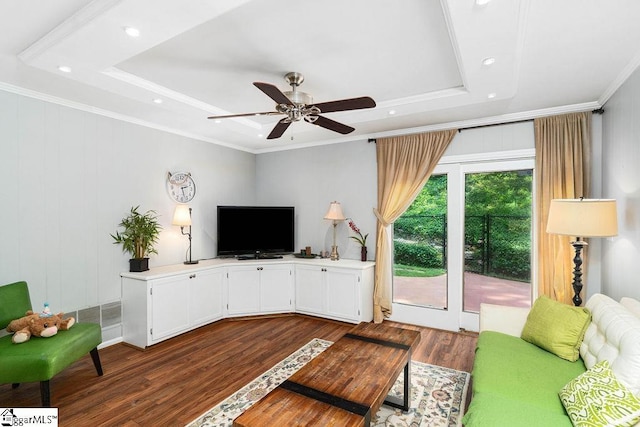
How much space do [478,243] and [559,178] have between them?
1.09 m

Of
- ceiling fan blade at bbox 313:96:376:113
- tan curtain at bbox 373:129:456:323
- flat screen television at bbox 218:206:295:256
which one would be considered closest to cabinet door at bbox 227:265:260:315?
flat screen television at bbox 218:206:295:256

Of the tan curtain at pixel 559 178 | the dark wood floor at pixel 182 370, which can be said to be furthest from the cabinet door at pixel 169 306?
the tan curtain at pixel 559 178

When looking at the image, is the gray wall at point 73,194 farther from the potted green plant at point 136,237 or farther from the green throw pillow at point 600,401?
the green throw pillow at point 600,401

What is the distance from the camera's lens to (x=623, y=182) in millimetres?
2680

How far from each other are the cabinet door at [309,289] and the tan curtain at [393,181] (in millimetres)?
757

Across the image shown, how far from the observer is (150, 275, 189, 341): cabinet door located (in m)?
3.51

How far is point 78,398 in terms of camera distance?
8.26ft

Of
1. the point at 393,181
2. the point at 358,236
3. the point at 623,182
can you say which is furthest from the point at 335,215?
the point at 623,182

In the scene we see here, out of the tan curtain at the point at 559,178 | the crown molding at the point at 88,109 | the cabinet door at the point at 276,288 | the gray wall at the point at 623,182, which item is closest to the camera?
the gray wall at the point at 623,182

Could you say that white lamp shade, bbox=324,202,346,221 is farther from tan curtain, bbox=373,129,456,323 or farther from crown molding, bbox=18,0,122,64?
crown molding, bbox=18,0,122,64

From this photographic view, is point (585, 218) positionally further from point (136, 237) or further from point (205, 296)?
point (136, 237)

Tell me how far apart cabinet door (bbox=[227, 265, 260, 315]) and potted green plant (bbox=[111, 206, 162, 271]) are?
43.6 inches

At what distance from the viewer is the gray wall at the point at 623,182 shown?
2.43 metres

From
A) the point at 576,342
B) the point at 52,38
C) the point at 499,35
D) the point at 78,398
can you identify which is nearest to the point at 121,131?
the point at 52,38
